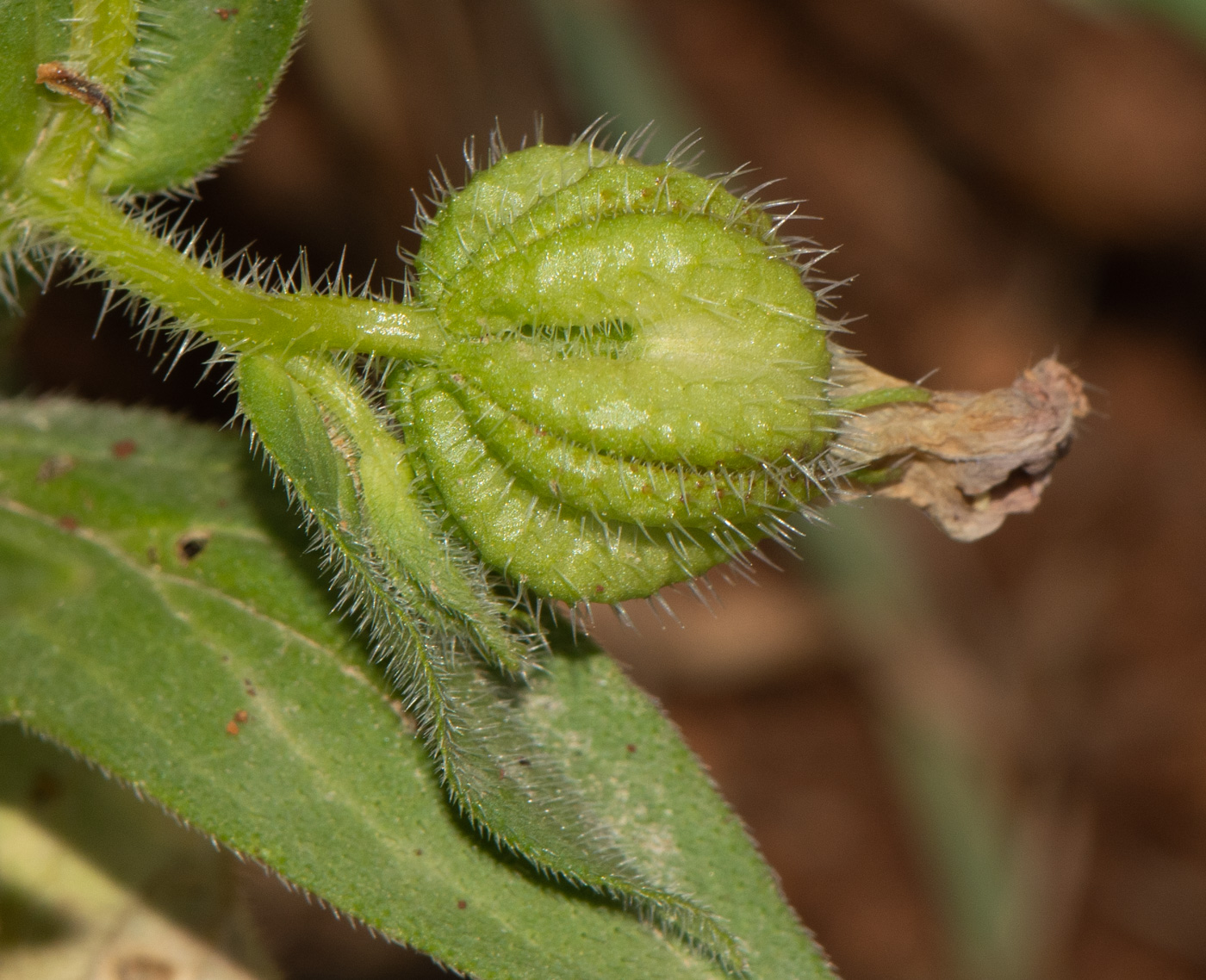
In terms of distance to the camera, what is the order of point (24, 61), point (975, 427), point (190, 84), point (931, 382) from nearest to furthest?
1. point (24, 61)
2. point (975, 427)
3. point (190, 84)
4. point (931, 382)

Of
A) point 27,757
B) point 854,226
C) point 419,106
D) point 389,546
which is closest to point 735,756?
point 854,226

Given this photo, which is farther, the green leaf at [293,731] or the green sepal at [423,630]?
the green leaf at [293,731]

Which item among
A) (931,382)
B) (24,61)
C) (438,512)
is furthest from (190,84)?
(931,382)

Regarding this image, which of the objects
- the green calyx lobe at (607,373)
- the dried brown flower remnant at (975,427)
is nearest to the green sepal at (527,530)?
the green calyx lobe at (607,373)

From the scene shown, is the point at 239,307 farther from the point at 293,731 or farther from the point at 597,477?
Answer: the point at 293,731

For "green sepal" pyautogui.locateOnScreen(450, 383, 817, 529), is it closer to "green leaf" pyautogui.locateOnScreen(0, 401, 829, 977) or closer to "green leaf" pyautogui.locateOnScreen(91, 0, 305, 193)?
"green leaf" pyautogui.locateOnScreen(0, 401, 829, 977)

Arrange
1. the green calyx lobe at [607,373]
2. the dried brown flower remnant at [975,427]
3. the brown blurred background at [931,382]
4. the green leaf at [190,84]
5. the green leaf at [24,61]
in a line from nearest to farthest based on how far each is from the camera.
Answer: the green calyx lobe at [607,373] → the green leaf at [24,61] → the dried brown flower remnant at [975,427] → the green leaf at [190,84] → the brown blurred background at [931,382]

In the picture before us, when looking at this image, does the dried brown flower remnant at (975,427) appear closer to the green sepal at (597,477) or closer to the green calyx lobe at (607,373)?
the green calyx lobe at (607,373)
